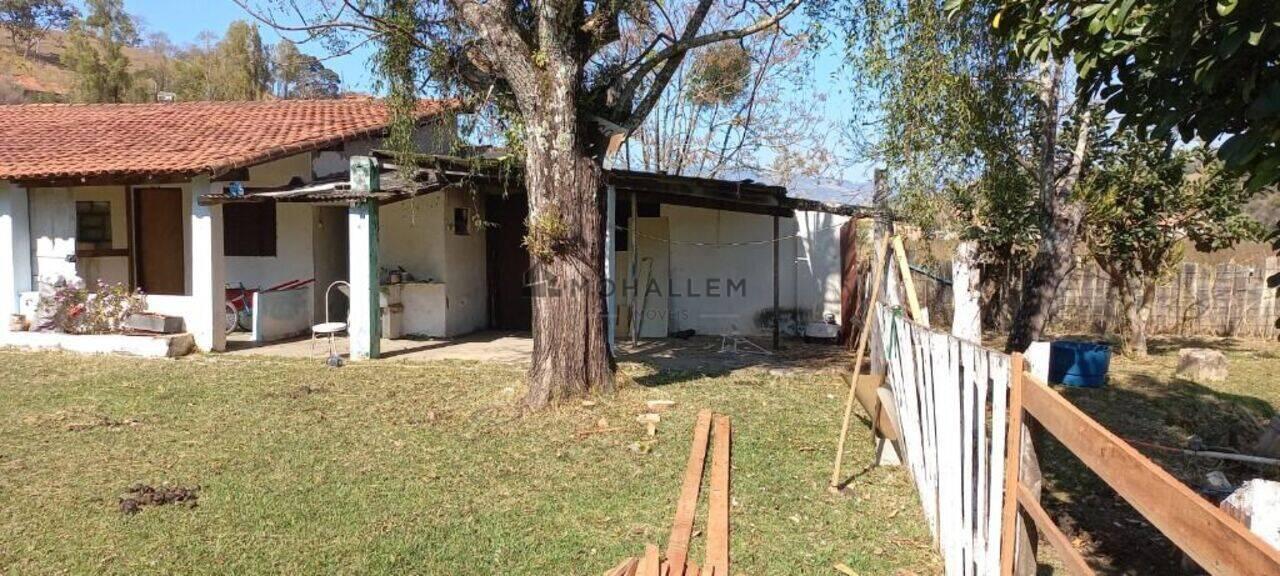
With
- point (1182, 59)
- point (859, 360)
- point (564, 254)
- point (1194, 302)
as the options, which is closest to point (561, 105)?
point (564, 254)

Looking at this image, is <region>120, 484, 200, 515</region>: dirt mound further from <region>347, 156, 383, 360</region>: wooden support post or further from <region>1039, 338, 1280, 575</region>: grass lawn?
<region>347, 156, 383, 360</region>: wooden support post

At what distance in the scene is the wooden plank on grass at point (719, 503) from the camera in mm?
4184

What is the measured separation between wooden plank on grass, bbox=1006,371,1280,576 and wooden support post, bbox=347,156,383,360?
359 inches

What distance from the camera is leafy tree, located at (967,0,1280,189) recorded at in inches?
114

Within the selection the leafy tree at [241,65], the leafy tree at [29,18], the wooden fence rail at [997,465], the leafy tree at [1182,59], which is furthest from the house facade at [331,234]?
the leafy tree at [29,18]

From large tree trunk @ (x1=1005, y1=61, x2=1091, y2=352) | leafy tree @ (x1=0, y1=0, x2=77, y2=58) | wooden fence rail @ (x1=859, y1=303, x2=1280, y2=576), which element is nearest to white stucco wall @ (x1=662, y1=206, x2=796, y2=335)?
large tree trunk @ (x1=1005, y1=61, x2=1091, y2=352)

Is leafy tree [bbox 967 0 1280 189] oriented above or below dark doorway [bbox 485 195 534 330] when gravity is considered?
above

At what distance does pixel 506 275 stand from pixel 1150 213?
9698mm

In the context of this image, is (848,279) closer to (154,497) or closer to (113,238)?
(154,497)

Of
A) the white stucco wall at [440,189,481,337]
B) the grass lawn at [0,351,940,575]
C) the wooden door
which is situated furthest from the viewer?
the wooden door

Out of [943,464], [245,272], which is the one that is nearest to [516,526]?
[943,464]

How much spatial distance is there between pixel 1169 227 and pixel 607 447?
941 cm

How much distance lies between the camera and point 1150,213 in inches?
452

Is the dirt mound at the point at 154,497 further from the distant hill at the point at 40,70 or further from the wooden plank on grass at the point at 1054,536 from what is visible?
the distant hill at the point at 40,70
